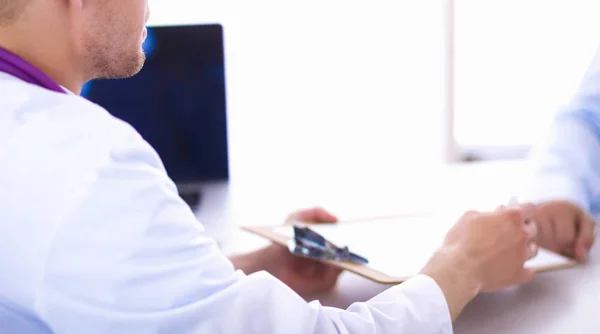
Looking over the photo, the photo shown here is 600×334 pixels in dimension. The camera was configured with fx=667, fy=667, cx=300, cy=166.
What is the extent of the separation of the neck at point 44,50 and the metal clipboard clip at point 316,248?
446mm

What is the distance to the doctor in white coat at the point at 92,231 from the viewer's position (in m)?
0.62

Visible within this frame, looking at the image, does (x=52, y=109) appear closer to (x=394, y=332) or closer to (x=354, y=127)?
(x=394, y=332)

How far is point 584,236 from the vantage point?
45.9 inches

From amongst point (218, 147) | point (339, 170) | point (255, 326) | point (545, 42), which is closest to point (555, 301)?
point (255, 326)

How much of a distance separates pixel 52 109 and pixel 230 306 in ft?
0.88

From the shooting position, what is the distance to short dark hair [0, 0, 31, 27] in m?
0.73

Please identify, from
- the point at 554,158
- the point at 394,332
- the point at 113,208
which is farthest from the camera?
the point at 554,158

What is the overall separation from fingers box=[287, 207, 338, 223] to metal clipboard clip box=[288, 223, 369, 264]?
193 mm

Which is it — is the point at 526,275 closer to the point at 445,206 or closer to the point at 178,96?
the point at 445,206

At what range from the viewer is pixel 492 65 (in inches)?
128

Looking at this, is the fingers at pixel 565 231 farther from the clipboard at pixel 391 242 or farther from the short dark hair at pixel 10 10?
the short dark hair at pixel 10 10

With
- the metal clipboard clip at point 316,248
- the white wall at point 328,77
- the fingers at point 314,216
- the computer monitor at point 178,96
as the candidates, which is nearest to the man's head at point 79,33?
the metal clipboard clip at point 316,248

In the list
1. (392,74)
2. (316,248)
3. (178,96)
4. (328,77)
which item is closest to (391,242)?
(316,248)

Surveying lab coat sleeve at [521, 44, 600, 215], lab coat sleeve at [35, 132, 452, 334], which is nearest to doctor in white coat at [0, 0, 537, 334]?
lab coat sleeve at [35, 132, 452, 334]
